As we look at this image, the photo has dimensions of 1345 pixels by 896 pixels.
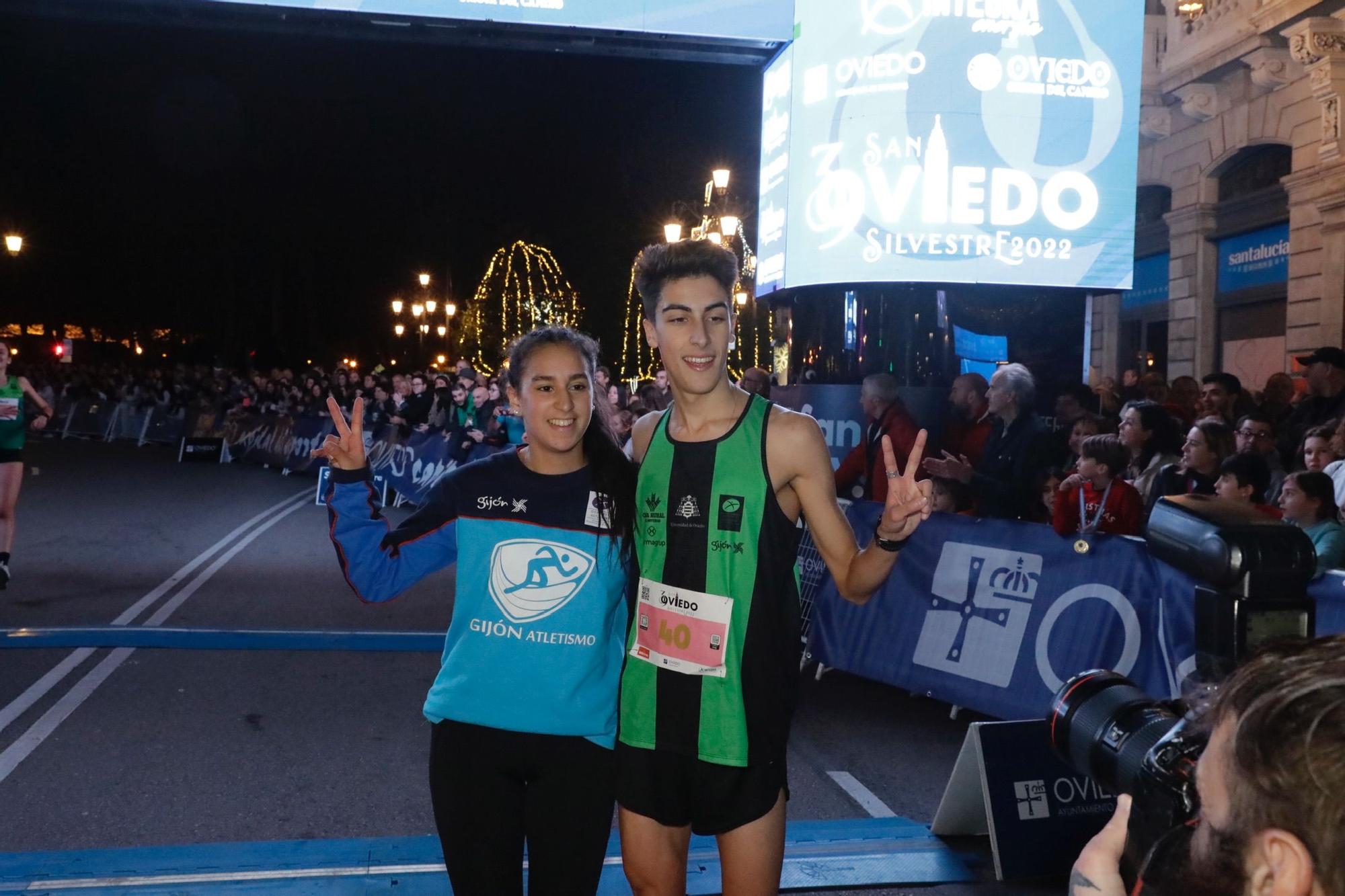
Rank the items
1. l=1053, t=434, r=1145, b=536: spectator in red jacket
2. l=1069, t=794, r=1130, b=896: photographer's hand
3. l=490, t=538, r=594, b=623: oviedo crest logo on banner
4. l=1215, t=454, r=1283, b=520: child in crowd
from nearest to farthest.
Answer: l=1069, t=794, r=1130, b=896: photographer's hand → l=490, t=538, r=594, b=623: oviedo crest logo on banner → l=1215, t=454, r=1283, b=520: child in crowd → l=1053, t=434, r=1145, b=536: spectator in red jacket

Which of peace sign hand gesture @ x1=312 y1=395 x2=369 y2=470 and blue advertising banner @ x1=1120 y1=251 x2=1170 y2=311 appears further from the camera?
blue advertising banner @ x1=1120 y1=251 x2=1170 y2=311

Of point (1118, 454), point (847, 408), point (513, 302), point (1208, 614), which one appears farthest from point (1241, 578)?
point (513, 302)

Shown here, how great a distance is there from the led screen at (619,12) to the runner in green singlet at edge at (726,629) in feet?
27.3

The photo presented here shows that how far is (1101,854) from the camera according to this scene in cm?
144

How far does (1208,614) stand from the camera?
213 centimetres

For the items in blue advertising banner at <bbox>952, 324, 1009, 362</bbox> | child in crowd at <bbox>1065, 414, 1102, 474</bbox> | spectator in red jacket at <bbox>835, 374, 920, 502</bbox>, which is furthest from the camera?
blue advertising banner at <bbox>952, 324, 1009, 362</bbox>

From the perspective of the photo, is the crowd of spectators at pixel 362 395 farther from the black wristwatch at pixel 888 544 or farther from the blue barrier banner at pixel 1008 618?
the blue barrier banner at pixel 1008 618

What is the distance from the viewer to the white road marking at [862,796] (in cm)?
521

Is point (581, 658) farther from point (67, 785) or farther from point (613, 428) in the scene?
point (67, 785)

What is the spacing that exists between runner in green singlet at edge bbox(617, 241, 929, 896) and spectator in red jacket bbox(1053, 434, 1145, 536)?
4405 millimetres

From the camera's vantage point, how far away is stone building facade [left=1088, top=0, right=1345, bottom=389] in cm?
1463

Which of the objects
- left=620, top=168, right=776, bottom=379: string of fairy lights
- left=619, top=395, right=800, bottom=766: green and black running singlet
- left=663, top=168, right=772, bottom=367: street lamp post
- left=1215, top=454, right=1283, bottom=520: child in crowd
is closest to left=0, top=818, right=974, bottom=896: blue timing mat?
left=619, top=395, right=800, bottom=766: green and black running singlet

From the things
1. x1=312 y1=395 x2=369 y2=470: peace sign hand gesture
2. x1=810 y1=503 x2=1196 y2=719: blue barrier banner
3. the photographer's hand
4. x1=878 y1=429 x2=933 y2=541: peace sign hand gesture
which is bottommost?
x1=810 y1=503 x2=1196 y2=719: blue barrier banner

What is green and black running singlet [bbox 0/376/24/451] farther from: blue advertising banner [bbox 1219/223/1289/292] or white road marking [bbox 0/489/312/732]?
blue advertising banner [bbox 1219/223/1289/292]
